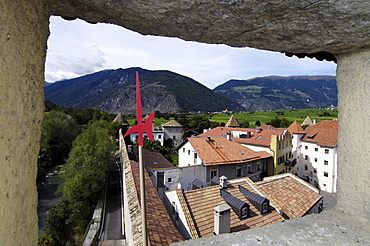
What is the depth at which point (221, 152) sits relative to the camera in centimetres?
1767

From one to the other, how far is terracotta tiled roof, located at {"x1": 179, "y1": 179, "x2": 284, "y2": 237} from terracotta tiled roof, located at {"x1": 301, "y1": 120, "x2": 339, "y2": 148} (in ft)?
54.7

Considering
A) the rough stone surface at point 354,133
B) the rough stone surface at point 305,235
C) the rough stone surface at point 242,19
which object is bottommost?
the rough stone surface at point 305,235

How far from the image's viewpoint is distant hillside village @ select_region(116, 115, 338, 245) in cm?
616

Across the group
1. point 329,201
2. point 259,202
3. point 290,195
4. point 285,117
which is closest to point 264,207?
point 259,202

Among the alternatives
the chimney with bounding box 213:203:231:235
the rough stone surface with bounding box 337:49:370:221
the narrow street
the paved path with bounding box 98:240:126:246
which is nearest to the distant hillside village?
the chimney with bounding box 213:203:231:235

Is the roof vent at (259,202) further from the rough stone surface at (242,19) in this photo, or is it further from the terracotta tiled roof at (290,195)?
the rough stone surface at (242,19)

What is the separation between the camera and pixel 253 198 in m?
8.91

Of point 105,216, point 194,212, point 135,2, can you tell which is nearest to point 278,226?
point 135,2

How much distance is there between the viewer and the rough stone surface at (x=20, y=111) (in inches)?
41.0

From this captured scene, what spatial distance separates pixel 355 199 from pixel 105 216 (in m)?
13.2

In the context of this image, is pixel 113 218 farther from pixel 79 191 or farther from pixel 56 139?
pixel 56 139

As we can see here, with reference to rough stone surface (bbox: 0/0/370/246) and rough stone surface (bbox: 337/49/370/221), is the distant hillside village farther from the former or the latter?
rough stone surface (bbox: 337/49/370/221)

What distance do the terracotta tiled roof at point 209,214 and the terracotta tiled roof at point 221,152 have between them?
6897 mm

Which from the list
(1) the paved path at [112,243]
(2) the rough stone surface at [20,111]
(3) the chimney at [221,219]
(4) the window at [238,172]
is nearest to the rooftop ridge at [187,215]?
(3) the chimney at [221,219]
